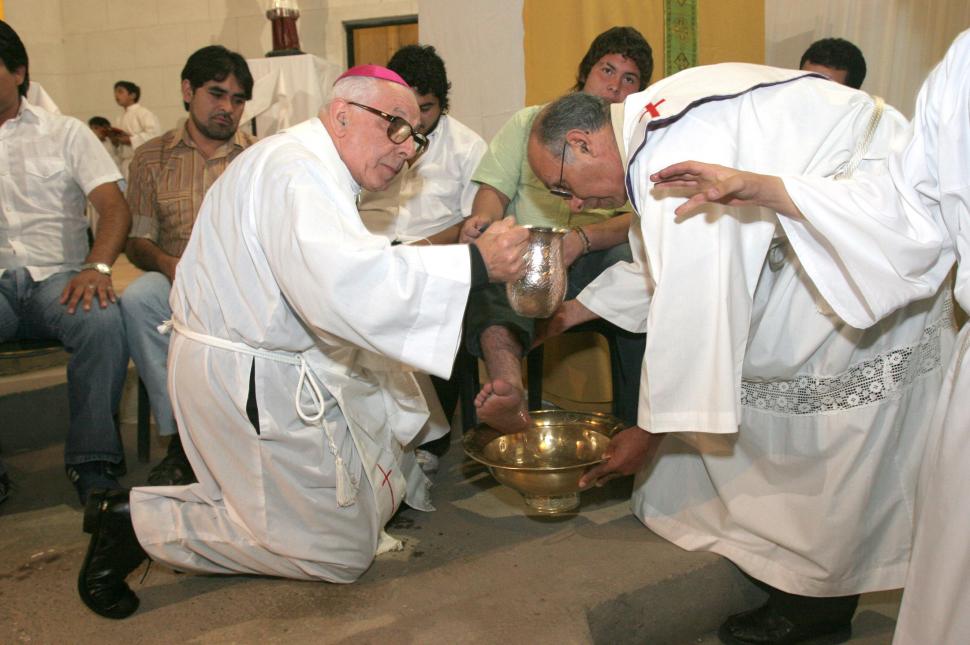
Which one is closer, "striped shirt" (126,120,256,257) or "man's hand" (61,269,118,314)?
"man's hand" (61,269,118,314)

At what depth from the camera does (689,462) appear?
3023mm

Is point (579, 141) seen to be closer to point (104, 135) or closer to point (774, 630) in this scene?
point (774, 630)

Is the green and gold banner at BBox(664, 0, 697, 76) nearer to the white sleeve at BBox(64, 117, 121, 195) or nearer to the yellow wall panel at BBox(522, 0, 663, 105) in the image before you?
the yellow wall panel at BBox(522, 0, 663, 105)

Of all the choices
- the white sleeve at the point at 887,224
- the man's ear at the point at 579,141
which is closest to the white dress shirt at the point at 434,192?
the man's ear at the point at 579,141

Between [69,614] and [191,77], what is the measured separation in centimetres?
262

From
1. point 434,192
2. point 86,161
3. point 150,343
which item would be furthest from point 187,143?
point 434,192

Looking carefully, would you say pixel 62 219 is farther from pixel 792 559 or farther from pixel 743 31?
pixel 743 31

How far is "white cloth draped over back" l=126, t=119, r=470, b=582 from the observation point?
2365mm

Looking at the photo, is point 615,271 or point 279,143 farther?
point 615,271

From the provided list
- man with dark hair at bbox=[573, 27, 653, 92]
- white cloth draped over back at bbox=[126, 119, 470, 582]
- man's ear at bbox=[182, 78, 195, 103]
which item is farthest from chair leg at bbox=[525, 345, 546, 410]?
man's ear at bbox=[182, 78, 195, 103]

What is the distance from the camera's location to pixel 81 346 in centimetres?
359

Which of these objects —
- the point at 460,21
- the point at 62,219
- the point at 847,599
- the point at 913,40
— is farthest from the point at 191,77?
the point at 913,40

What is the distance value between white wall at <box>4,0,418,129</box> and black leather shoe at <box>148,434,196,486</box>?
308 inches

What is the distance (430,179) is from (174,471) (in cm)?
187
